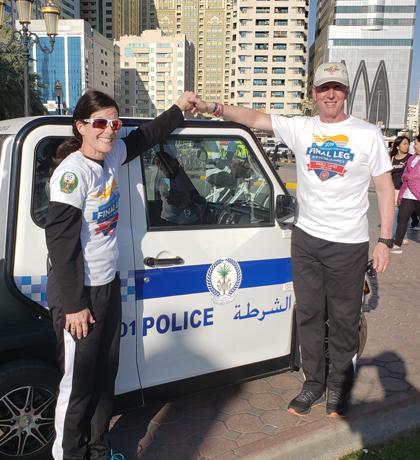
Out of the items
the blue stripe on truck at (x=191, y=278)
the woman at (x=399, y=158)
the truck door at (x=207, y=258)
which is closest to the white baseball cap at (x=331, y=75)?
the truck door at (x=207, y=258)

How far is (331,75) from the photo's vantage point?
272 cm

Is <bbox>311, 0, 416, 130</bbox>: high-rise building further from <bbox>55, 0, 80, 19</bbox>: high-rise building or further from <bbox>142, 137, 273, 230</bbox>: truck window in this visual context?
<bbox>142, 137, 273, 230</bbox>: truck window

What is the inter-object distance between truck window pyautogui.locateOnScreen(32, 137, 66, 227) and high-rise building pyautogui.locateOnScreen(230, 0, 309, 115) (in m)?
116

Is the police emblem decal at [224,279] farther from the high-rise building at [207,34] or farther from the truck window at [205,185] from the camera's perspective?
the high-rise building at [207,34]

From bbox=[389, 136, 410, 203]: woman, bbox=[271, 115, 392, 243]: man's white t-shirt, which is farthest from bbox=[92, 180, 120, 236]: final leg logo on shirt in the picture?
bbox=[389, 136, 410, 203]: woman

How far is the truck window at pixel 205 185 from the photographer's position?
2707 mm

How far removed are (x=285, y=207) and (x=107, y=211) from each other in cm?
113

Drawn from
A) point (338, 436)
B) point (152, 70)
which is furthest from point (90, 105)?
point (152, 70)

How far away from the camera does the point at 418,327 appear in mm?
4715

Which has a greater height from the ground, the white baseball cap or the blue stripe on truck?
the white baseball cap

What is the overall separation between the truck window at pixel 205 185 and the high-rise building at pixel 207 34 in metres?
179

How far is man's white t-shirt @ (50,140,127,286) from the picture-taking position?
196 cm

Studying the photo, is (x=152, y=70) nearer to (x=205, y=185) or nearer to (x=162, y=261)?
(x=205, y=185)

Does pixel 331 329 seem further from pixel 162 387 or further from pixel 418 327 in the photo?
pixel 418 327
